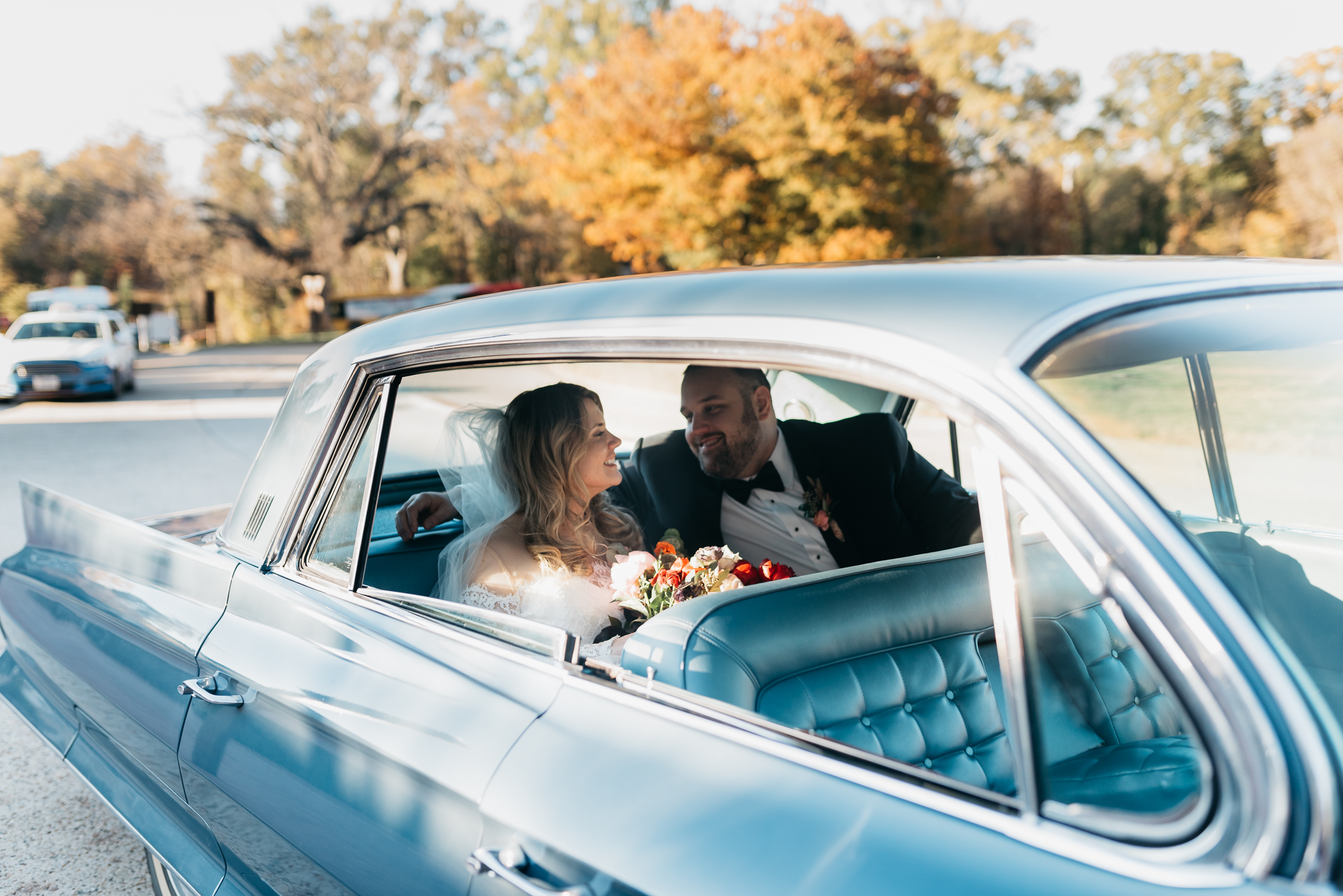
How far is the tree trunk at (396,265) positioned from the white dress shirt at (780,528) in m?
49.7

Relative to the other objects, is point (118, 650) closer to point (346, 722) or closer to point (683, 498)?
point (346, 722)

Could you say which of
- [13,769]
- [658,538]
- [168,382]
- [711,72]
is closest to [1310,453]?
[658,538]

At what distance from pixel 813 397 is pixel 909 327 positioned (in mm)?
2781

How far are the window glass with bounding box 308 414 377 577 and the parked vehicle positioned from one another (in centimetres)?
1968

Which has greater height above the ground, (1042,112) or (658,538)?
(1042,112)

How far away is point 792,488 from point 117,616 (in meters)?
2.14

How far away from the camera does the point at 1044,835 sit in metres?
1.04

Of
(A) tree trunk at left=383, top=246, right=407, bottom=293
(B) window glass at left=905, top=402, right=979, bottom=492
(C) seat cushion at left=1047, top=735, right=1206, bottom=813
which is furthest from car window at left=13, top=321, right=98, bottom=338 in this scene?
(A) tree trunk at left=383, top=246, right=407, bottom=293

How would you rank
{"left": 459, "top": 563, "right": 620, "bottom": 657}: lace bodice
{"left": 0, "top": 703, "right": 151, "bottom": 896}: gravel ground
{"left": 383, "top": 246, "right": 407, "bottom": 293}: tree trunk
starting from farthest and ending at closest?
{"left": 383, "top": 246, "right": 407, "bottom": 293}: tree trunk
{"left": 0, "top": 703, "right": 151, "bottom": 896}: gravel ground
{"left": 459, "top": 563, "right": 620, "bottom": 657}: lace bodice

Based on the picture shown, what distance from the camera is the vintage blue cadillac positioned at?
1002 millimetres

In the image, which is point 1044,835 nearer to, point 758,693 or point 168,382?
point 758,693

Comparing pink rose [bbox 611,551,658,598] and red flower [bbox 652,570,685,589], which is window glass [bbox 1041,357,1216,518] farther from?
pink rose [bbox 611,551,658,598]

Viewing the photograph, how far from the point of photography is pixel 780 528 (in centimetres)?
349

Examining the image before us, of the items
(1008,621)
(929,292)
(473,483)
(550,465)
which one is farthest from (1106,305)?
(473,483)
